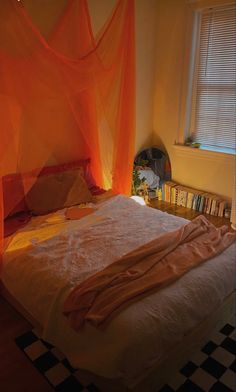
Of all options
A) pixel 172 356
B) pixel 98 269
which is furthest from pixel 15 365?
pixel 172 356

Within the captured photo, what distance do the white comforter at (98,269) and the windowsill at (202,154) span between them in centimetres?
136

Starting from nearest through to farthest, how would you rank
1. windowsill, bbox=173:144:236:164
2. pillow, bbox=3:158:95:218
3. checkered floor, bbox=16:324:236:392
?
checkered floor, bbox=16:324:236:392
pillow, bbox=3:158:95:218
windowsill, bbox=173:144:236:164

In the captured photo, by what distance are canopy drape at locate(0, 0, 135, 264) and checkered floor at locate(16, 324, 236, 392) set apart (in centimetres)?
100

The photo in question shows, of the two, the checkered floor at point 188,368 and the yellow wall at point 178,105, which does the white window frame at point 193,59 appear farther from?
the checkered floor at point 188,368

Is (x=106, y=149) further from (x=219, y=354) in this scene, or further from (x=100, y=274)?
(x=219, y=354)

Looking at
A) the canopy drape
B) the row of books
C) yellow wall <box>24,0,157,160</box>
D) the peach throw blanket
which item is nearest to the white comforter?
the peach throw blanket

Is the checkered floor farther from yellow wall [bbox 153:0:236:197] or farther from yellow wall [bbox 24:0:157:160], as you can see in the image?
yellow wall [bbox 153:0:236:197]

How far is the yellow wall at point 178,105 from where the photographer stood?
3.67 m

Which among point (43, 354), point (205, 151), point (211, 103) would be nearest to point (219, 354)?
point (43, 354)

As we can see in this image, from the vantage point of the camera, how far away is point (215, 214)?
3756 mm

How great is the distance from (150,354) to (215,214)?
2469 millimetres

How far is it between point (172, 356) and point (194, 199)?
238 cm

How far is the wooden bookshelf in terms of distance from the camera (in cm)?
362

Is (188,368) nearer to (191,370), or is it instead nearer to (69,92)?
(191,370)
